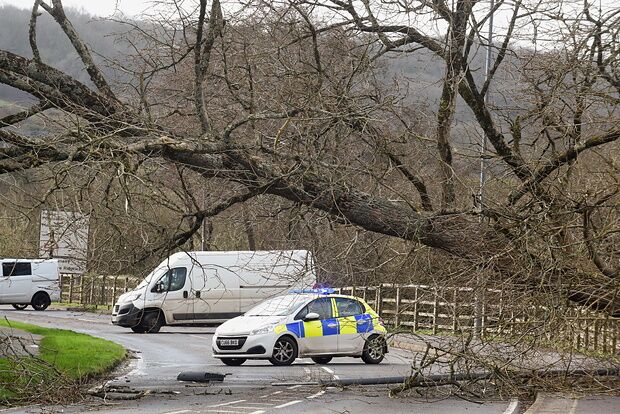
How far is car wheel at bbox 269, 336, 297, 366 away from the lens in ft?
74.8

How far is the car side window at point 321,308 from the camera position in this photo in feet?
75.7

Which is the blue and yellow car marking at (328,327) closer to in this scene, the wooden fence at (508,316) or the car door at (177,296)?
the wooden fence at (508,316)

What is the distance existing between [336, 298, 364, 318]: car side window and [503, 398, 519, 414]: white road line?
7.93 meters

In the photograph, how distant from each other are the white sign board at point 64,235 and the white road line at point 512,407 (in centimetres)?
558

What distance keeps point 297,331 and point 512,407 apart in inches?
327

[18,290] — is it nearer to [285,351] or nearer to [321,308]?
[321,308]

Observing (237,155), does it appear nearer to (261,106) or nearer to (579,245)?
(261,106)

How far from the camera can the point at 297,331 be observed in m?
22.8

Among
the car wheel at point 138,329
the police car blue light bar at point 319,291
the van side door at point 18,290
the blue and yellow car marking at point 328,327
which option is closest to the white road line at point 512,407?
the police car blue light bar at point 319,291

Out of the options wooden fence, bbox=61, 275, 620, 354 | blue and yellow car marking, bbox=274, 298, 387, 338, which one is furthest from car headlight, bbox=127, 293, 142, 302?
wooden fence, bbox=61, 275, 620, 354

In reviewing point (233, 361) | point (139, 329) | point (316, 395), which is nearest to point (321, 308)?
point (233, 361)

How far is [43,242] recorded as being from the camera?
1434 centimetres

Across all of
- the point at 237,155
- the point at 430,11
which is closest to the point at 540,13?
the point at 430,11

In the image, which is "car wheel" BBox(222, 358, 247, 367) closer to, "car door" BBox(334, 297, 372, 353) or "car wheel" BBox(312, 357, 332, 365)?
"car wheel" BBox(312, 357, 332, 365)
